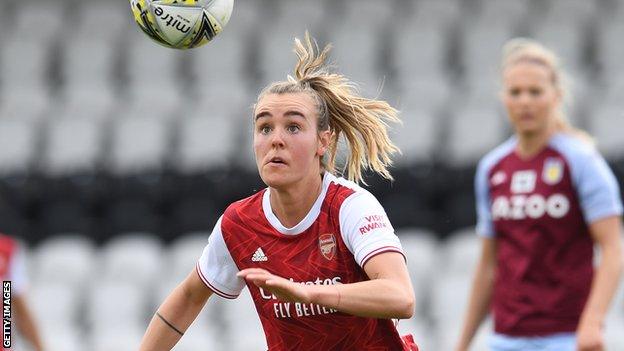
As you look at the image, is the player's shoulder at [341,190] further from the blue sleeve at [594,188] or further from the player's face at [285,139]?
the blue sleeve at [594,188]

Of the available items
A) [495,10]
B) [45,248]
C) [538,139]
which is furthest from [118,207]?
[538,139]

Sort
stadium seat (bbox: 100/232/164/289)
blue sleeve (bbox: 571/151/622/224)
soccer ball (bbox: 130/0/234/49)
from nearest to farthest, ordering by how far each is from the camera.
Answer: soccer ball (bbox: 130/0/234/49)
blue sleeve (bbox: 571/151/622/224)
stadium seat (bbox: 100/232/164/289)

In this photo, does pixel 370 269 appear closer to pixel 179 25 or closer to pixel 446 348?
pixel 179 25

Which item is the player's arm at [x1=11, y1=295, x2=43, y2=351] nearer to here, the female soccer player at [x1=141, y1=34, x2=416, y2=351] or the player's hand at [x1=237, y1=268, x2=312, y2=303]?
the female soccer player at [x1=141, y1=34, x2=416, y2=351]

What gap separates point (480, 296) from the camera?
19.0 feet

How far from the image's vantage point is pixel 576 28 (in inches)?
406

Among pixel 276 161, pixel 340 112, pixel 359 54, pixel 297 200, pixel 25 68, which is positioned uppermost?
pixel 359 54

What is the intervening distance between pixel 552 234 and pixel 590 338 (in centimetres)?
55

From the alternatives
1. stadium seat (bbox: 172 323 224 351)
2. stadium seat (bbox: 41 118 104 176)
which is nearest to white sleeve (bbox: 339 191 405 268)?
stadium seat (bbox: 172 323 224 351)

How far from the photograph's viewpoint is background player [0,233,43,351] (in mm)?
6871

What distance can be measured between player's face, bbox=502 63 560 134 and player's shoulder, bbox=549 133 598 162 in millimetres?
78

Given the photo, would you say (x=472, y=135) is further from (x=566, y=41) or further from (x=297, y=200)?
(x=297, y=200)

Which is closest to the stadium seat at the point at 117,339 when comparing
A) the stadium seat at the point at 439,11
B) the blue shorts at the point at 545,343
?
the blue shorts at the point at 545,343

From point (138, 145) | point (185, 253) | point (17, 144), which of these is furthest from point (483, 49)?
point (17, 144)
